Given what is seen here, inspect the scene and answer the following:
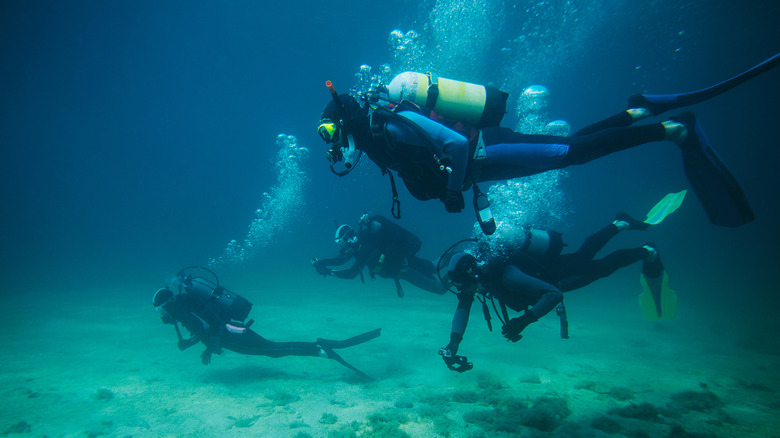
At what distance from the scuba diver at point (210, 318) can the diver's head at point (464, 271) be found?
12.5 feet

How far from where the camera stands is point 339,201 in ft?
295

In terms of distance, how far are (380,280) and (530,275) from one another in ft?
78.6

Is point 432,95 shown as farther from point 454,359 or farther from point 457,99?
point 454,359

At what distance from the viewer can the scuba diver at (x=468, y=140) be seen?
3059 millimetres

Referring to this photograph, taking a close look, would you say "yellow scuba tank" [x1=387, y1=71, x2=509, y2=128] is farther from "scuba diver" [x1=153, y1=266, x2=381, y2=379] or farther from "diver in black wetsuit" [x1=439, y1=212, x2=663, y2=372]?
"scuba diver" [x1=153, y1=266, x2=381, y2=379]

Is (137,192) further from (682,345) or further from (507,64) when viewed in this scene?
(682,345)

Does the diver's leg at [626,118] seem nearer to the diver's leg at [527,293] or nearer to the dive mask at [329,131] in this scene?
the diver's leg at [527,293]

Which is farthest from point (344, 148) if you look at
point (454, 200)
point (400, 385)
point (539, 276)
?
point (400, 385)

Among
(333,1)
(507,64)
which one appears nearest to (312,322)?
(507,64)

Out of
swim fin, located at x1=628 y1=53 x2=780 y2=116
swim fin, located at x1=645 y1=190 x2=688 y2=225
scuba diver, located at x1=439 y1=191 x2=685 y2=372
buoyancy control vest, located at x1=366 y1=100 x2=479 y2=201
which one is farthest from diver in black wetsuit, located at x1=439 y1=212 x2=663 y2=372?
swim fin, located at x1=628 y1=53 x2=780 y2=116

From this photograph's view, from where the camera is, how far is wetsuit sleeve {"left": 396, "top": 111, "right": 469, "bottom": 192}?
9.85 ft

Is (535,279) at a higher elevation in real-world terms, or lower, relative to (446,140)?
lower

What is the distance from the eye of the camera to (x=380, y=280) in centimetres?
2797

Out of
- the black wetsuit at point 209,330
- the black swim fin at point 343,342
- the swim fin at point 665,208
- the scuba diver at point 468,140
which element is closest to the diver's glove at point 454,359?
the scuba diver at point 468,140
